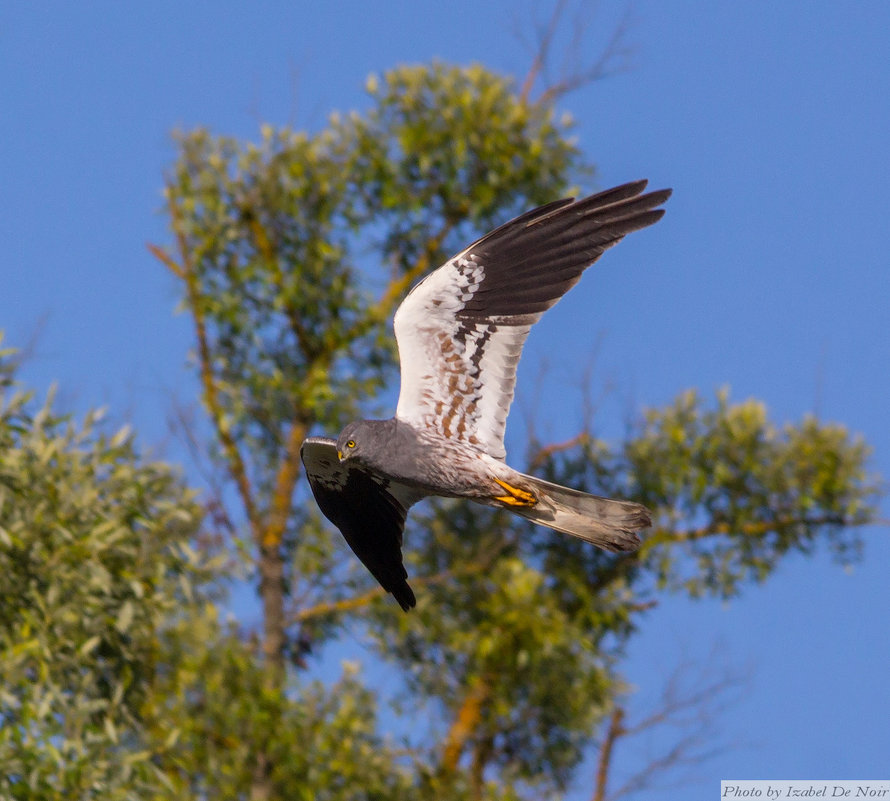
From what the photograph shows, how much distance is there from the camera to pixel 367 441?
8000 millimetres

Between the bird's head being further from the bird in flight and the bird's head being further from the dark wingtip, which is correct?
the dark wingtip

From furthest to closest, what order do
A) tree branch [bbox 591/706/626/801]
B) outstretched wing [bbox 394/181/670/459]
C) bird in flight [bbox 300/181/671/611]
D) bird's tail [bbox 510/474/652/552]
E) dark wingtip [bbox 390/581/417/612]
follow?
1. tree branch [bbox 591/706/626/801]
2. dark wingtip [bbox 390/581/417/612]
3. outstretched wing [bbox 394/181/670/459]
4. bird in flight [bbox 300/181/671/611]
5. bird's tail [bbox 510/474/652/552]

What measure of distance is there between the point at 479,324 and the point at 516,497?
101 centimetres

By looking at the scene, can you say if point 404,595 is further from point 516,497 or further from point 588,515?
point 588,515

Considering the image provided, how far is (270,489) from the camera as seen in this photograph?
16.5 metres

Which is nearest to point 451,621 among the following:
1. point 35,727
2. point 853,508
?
point 853,508

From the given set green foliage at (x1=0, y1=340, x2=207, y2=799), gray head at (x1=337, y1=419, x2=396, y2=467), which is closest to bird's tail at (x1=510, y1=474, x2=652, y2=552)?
gray head at (x1=337, y1=419, x2=396, y2=467)

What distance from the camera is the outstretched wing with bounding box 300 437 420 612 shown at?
8969mm

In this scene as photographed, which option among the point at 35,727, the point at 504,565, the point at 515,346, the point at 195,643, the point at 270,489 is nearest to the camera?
the point at 515,346

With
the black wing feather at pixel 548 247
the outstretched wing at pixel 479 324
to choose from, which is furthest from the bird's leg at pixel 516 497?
the black wing feather at pixel 548 247

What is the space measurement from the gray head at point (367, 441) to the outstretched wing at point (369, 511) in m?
0.82

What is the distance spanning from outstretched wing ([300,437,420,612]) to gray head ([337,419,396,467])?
2.69 ft

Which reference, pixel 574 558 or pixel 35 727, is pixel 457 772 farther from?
pixel 35 727

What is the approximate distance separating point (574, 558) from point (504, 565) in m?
1.20
